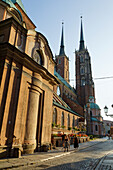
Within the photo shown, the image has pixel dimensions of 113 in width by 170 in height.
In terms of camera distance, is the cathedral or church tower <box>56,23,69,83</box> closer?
the cathedral

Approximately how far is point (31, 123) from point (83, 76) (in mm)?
53034

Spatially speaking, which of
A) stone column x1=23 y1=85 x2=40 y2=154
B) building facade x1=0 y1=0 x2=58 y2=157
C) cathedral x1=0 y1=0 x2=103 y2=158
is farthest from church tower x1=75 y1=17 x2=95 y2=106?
stone column x1=23 y1=85 x2=40 y2=154

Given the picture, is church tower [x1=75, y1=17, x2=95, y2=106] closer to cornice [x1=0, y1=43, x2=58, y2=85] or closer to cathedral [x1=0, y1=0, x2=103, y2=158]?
cathedral [x1=0, y1=0, x2=103, y2=158]

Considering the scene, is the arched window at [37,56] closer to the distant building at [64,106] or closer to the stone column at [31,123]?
the stone column at [31,123]

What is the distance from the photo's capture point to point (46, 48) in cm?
1492

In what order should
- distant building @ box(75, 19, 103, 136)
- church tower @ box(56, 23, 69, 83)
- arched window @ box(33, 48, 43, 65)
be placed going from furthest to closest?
1. church tower @ box(56, 23, 69, 83)
2. distant building @ box(75, 19, 103, 136)
3. arched window @ box(33, 48, 43, 65)

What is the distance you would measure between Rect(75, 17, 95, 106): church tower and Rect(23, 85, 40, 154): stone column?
4376 cm

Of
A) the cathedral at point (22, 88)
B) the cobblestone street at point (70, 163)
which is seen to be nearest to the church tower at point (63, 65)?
the cathedral at point (22, 88)

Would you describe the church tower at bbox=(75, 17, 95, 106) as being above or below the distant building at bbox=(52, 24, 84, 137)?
above

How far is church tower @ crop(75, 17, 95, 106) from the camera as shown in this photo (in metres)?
57.1

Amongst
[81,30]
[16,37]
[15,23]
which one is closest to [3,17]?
[15,23]

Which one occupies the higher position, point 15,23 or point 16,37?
point 15,23

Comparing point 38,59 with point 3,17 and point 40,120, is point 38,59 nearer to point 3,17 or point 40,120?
point 3,17

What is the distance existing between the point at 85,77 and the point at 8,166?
56609mm
